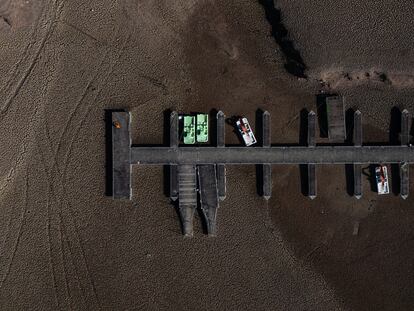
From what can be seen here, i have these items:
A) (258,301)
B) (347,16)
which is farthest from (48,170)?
(347,16)

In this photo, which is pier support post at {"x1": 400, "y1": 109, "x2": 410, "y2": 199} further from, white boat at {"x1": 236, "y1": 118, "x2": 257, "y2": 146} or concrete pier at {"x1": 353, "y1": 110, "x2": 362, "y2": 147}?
white boat at {"x1": 236, "y1": 118, "x2": 257, "y2": 146}

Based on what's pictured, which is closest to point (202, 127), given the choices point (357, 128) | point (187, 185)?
point (187, 185)

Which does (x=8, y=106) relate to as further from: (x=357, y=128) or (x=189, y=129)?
(x=357, y=128)

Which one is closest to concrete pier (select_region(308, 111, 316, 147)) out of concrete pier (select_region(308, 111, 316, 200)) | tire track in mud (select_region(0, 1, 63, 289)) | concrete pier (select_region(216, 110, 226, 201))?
concrete pier (select_region(308, 111, 316, 200))

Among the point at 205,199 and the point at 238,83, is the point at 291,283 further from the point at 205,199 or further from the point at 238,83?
the point at 238,83

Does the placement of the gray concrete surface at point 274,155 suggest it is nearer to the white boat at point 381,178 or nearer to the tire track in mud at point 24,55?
the white boat at point 381,178

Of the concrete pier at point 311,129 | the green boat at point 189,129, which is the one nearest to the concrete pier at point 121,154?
the green boat at point 189,129
